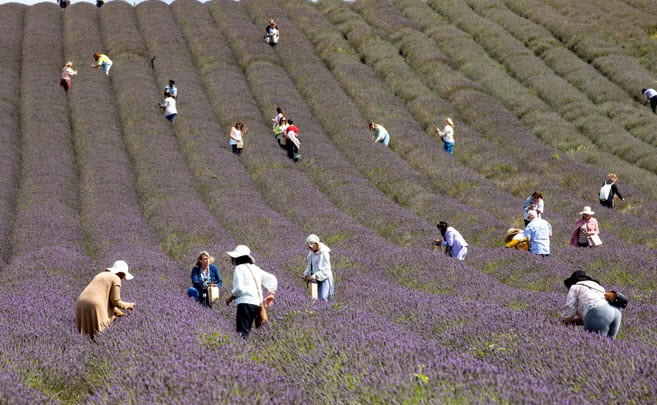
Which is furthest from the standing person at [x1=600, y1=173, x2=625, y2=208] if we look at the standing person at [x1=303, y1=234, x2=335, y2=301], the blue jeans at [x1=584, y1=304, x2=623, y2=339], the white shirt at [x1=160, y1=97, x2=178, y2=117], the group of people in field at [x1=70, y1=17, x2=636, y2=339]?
the white shirt at [x1=160, y1=97, x2=178, y2=117]

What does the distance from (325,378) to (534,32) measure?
33.4 meters

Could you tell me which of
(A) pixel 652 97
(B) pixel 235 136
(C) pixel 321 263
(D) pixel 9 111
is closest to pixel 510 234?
(C) pixel 321 263

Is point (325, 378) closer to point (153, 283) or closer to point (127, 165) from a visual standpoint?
point (153, 283)

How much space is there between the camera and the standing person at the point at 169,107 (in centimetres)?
2777

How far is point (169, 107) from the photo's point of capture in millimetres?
27859

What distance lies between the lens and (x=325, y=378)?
5.07 meters

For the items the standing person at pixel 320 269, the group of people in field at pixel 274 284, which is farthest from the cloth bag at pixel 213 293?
the standing person at pixel 320 269

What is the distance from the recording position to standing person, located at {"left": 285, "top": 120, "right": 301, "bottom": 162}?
79.5ft

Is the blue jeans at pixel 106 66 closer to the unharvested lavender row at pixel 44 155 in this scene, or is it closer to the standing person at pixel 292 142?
the unharvested lavender row at pixel 44 155

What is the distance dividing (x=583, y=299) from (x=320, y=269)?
4040mm

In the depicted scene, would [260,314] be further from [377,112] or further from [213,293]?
[377,112]

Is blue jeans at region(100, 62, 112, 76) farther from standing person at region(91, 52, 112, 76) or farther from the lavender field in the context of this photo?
the lavender field

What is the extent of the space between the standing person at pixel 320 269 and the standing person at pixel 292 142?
45.9 feet

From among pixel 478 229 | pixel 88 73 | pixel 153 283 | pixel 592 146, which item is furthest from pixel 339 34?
pixel 153 283
